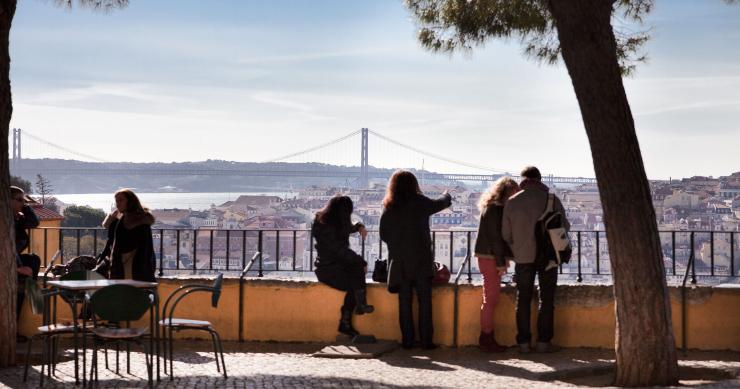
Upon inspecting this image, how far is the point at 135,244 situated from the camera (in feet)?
27.0

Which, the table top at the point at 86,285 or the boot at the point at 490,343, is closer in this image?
the table top at the point at 86,285

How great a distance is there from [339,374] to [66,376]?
1.87 m

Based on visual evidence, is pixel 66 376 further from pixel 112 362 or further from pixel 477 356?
pixel 477 356

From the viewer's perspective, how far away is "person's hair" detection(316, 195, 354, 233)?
8648 mm

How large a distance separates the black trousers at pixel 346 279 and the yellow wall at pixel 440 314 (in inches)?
6.9

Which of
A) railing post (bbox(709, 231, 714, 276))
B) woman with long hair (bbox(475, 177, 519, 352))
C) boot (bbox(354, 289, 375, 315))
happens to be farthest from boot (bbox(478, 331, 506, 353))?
railing post (bbox(709, 231, 714, 276))

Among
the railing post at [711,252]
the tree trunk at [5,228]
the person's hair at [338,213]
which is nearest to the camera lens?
the tree trunk at [5,228]

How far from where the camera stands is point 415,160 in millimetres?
61219

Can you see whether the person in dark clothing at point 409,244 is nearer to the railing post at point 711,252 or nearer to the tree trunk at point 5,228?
the railing post at point 711,252

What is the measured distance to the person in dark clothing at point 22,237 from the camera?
8.70 meters

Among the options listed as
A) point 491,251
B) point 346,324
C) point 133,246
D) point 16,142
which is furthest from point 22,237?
point 16,142

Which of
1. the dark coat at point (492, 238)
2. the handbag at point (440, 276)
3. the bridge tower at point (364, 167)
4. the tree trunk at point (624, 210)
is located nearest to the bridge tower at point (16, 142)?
the bridge tower at point (364, 167)

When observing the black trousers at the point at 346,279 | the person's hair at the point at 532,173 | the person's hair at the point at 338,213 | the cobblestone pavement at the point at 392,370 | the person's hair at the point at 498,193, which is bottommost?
the cobblestone pavement at the point at 392,370

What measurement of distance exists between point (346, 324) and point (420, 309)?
72 cm
